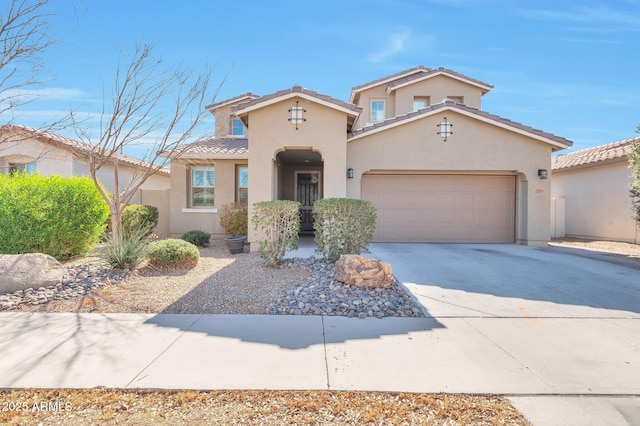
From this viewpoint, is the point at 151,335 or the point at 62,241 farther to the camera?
the point at 62,241

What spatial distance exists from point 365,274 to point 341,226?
Result: 189 cm

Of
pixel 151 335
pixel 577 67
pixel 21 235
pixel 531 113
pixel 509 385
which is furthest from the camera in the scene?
pixel 531 113

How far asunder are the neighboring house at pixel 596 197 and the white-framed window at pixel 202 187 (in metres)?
16.3

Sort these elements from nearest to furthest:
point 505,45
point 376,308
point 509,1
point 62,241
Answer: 1. point 376,308
2. point 62,241
3. point 509,1
4. point 505,45

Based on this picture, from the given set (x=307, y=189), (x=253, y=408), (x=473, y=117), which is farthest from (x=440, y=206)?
(x=253, y=408)

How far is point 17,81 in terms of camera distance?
195 inches

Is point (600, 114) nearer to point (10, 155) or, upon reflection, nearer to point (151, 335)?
point (151, 335)

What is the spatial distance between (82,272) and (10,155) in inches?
420

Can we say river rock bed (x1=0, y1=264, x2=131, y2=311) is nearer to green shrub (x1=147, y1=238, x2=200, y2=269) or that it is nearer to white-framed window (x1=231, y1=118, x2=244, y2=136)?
green shrub (x1=147, y1=238, x2=200, y2=269)

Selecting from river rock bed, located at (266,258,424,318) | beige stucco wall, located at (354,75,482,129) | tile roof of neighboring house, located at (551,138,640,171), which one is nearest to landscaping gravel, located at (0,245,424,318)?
river rock bed, located at (266,258,424,318)

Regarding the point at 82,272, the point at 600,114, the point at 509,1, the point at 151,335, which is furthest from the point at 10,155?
the point at 600,114

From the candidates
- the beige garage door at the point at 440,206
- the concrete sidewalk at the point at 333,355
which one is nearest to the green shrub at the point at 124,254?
the concrete sidewalk at the point at 333,355

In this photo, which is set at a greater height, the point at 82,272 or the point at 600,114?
the point at 600,114

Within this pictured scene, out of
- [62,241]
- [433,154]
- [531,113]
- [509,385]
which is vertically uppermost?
[531,113]
